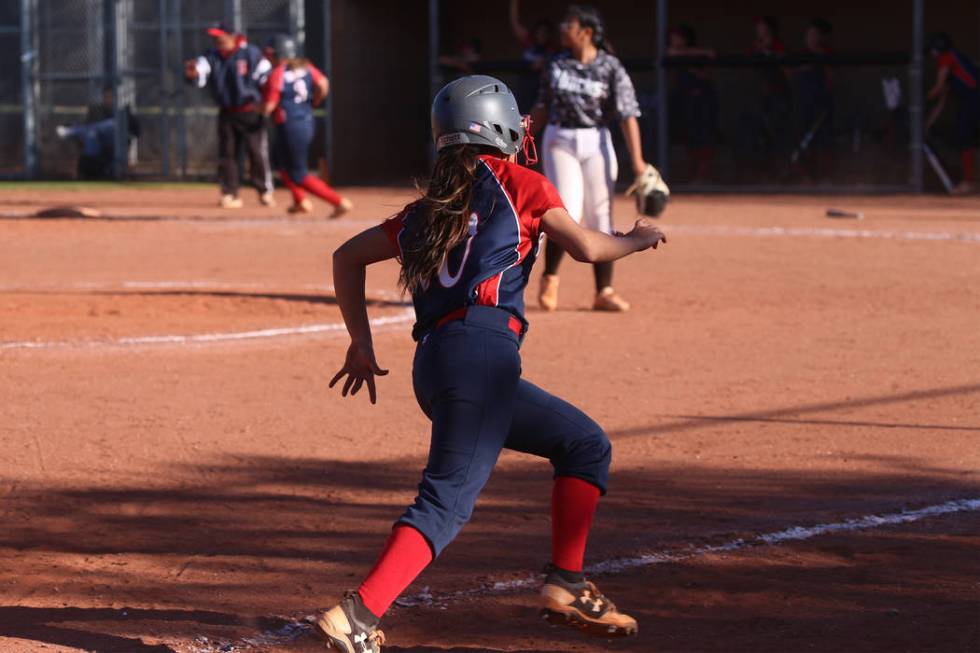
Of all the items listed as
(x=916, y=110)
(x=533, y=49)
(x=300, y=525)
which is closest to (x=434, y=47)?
(x=533, y=49)

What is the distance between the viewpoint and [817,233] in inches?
671

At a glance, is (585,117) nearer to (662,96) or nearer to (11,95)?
(662,96)

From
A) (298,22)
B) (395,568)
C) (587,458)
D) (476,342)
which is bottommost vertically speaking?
(395,568)

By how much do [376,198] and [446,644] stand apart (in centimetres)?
1864

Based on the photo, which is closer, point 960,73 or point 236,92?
point 236,92

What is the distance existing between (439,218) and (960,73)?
18827 millimetres

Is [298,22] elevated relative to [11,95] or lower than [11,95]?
elevated

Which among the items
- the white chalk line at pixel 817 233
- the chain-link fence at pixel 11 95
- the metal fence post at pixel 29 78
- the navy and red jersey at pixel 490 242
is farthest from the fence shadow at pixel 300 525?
the chain-link fence at pixel 11 95

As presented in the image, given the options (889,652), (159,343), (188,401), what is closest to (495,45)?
(159,343)

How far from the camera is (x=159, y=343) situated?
33.3ft

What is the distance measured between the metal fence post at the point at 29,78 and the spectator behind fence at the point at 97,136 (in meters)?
0.50

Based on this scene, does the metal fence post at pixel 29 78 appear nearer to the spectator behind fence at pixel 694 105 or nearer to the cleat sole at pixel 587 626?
the spectator behind fence at pixel 694 105

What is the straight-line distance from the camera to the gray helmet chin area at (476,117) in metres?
4.52

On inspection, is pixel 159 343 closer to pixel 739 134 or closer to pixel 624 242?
pixel 624 242
